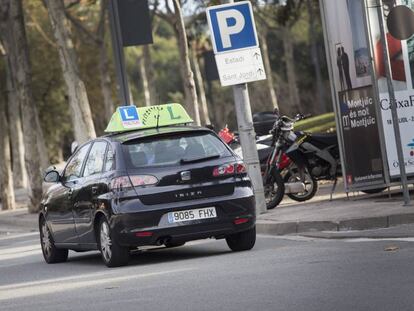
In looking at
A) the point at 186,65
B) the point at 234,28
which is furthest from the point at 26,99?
the point at 234,28

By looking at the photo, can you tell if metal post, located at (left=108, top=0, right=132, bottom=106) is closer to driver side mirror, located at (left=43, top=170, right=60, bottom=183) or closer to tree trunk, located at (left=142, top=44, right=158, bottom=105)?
driver side mirror, located at (left=43, top=170, right=60, bottom=183)

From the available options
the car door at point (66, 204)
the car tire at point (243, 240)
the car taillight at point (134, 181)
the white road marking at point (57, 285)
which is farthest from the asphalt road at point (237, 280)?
the car taillight at point (134, 181)

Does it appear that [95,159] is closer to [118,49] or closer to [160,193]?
[160,193]

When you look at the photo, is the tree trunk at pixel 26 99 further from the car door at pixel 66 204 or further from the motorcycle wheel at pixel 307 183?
the car door at pixel 66 204

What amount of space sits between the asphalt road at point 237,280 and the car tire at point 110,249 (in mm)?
137

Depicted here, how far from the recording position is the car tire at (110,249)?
12.6 m

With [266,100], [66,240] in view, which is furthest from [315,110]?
[66,240]

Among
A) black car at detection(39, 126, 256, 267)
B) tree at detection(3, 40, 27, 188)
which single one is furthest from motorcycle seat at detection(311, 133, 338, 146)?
tree at detection(3, 40, 27, 188)

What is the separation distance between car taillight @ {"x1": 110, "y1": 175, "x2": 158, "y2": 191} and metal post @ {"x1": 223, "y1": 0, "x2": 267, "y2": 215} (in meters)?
4.96

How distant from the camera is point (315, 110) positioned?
72875mm

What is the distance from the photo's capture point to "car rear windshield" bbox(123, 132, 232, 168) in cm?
1263

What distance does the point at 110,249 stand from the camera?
41.5ft

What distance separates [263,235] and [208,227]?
279 centimetres

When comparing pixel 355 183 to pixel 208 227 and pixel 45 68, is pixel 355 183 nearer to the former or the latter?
pixel 208 227
